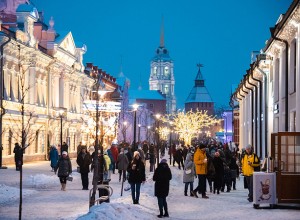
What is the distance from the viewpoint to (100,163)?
761 inches

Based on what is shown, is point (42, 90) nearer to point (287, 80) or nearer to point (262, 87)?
point (262, 87)

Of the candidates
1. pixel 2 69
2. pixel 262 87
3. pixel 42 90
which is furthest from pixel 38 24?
pixel 262 87

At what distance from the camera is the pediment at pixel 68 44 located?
5831cm

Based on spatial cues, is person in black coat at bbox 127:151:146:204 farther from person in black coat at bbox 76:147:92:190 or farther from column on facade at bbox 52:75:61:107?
column on facade at bbox 52:75:61:107

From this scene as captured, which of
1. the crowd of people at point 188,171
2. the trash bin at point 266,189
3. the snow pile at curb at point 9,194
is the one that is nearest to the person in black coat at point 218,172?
the crowd of people at point 188,171

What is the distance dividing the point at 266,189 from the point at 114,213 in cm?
497

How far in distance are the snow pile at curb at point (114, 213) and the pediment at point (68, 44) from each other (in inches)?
1726

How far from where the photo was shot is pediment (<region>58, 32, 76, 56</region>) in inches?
2296

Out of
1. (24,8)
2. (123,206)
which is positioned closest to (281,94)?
(123,206)

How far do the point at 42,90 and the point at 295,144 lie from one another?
38529 mm

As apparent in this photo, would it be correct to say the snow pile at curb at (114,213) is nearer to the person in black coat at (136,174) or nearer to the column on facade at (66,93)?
the person in black coat at (136,174)

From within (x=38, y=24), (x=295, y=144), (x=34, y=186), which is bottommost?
A: (x=34, y=186)

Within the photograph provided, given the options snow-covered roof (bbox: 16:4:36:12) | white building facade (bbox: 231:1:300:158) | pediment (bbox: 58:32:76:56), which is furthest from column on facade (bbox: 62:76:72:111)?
white building facade (bbox: 231:1:300:158)

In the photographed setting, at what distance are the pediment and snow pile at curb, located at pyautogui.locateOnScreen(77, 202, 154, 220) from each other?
43833 millimetres
